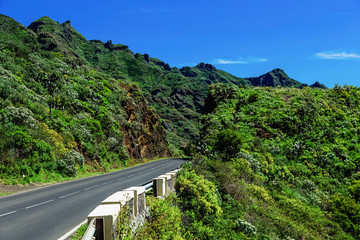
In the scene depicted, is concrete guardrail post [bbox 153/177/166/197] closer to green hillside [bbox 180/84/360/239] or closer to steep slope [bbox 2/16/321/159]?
green hillside [bbox 180/84/360/239]

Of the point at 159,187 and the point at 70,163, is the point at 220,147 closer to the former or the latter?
the point at 70,163

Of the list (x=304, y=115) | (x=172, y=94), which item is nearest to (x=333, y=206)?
(x=304, y=115)

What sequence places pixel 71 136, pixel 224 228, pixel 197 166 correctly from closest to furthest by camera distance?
1. pixel 224 228
2. pixel 197 166
3. pixel 71 136

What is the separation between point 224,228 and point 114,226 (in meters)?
8.30

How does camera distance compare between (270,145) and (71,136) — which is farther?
(270,145)

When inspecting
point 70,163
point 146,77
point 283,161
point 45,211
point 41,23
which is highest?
point 41,23

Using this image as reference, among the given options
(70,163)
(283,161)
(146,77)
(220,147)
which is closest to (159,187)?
(70,163)

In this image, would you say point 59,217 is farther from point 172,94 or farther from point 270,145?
point 172,94

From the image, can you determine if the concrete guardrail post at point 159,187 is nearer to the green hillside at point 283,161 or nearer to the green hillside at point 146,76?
the green hillside at point 283,161

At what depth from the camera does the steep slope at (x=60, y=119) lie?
1702 cm

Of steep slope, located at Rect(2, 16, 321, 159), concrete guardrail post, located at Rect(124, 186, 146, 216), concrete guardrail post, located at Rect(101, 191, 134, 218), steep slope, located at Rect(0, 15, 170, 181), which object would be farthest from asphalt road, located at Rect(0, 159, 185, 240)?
steep slope, located at Rect(2, 16, 321, 159)

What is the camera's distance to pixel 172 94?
141125 millimetres

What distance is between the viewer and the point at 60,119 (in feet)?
77.6

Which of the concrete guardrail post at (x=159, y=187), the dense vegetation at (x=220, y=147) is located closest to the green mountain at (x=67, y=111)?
the dense vegetation at (x=220, y=147)
